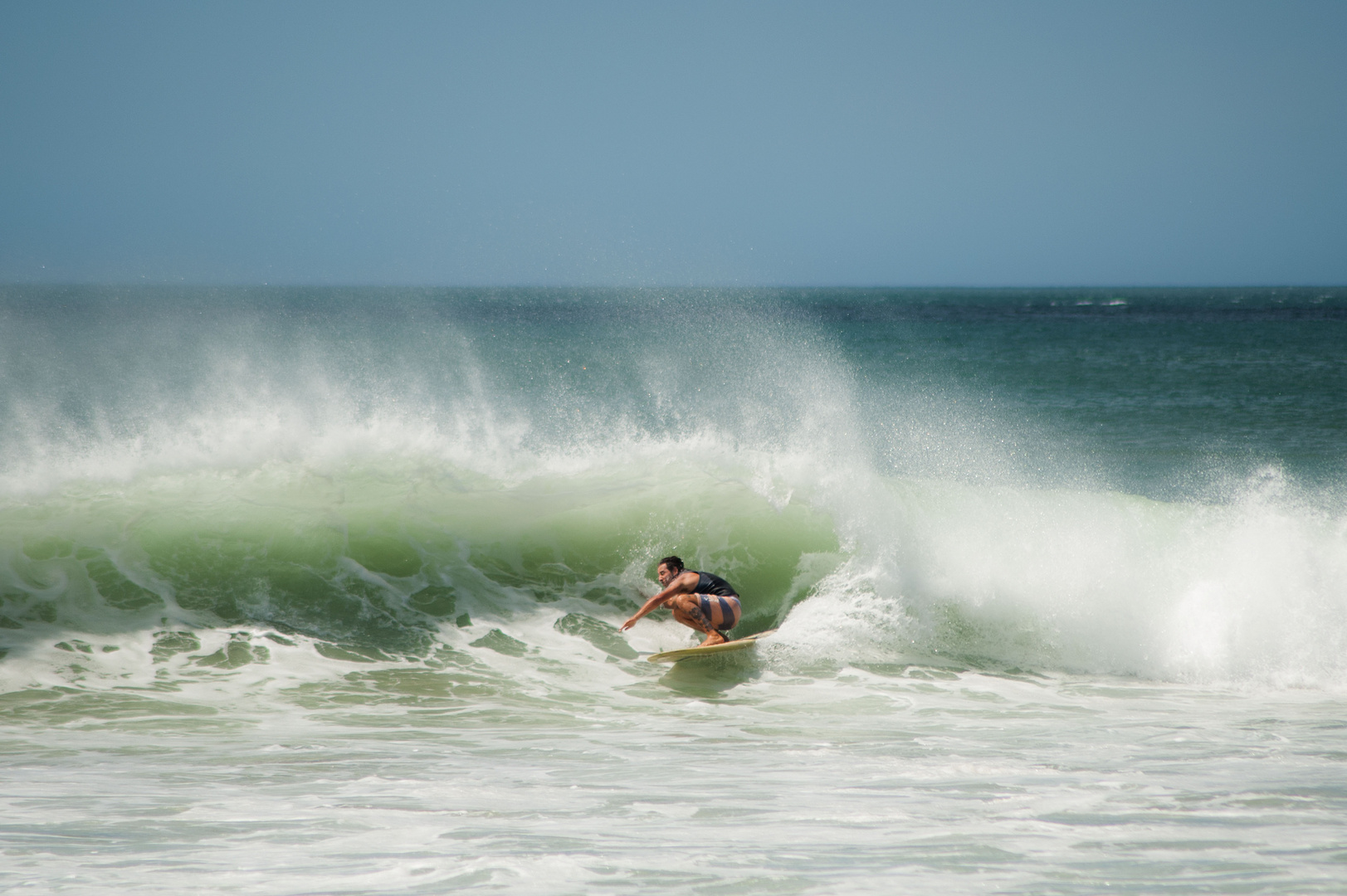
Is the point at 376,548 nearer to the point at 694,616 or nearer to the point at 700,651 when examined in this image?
the point at 694,616

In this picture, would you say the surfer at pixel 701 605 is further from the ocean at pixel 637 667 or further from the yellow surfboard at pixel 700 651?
the ocean at pixel 637 667

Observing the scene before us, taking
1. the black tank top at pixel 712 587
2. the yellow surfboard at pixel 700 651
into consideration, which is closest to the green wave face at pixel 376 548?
the black tank top at pixel 712 587

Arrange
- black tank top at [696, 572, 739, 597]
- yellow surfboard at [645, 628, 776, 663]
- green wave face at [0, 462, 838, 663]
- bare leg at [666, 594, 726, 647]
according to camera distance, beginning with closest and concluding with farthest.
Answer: yellow surfboard at [645, 628, 776, 663] < bare leg at [666, 594, 726, 647] < black tank top at [696, 572, 739, 597] < green wave face at [0, 462, 838, 663]

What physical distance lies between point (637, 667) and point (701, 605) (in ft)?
2.39

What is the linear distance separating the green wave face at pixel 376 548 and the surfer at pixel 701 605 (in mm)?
1141

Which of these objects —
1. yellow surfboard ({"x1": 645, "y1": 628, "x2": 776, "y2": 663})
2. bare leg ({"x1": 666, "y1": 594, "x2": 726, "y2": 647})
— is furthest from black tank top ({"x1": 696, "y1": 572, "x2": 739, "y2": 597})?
yellow surfboard ({"x1": 645, "y1": 628, "x2": 776, "y2": 663})

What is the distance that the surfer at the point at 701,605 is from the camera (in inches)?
291

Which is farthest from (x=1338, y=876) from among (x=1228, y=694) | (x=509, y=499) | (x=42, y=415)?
(x=42, y=415)

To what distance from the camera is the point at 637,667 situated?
759 cm

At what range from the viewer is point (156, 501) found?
33.1 ft

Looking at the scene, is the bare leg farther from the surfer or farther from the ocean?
the ocean

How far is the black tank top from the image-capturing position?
24.7ft

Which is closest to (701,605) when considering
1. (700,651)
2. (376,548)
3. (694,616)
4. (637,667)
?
(694,616)

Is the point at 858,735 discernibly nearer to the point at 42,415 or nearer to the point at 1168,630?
the point at 1168,630
